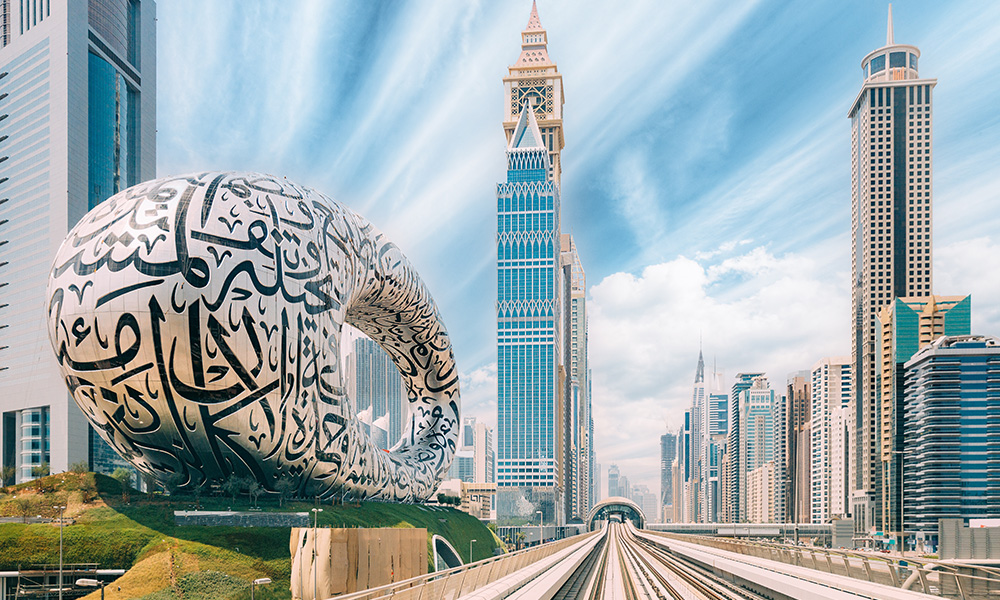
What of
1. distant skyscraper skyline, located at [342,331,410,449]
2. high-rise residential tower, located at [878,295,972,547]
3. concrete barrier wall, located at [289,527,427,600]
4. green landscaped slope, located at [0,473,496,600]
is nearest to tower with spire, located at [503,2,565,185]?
distant skyscraper skyline, located at [342,331,410,449]

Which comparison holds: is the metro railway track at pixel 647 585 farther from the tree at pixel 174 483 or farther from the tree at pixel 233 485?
the tree at pixel 174 483

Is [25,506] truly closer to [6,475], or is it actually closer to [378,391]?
[6,475]

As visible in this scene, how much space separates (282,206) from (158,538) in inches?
469

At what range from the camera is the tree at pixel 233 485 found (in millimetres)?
27328

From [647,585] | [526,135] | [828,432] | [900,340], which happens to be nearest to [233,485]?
[647,585]

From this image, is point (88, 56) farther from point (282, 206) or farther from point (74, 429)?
point (282, 206)

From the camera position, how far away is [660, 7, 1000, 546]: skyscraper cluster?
3671 inches

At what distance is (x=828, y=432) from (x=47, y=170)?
13395cm

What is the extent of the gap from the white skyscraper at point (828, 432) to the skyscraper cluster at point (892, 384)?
264 mm

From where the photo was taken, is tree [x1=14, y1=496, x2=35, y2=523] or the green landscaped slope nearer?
the green landscaped slope

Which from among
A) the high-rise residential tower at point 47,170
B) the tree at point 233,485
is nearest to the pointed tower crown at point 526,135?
the high-rise residential tower at point 47,170

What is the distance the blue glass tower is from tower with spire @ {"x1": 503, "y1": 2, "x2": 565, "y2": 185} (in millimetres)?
25418

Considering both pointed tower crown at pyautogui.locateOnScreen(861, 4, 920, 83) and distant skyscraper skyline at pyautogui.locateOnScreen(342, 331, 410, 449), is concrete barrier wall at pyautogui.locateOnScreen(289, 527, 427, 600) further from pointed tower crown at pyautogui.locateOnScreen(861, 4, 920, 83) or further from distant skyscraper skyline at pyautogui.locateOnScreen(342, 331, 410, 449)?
pointed tower crown at pyautogui.locateOnScreen(861, 4, 920, 83)

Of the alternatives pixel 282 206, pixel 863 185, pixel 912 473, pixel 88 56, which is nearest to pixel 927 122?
pixel 863 185
